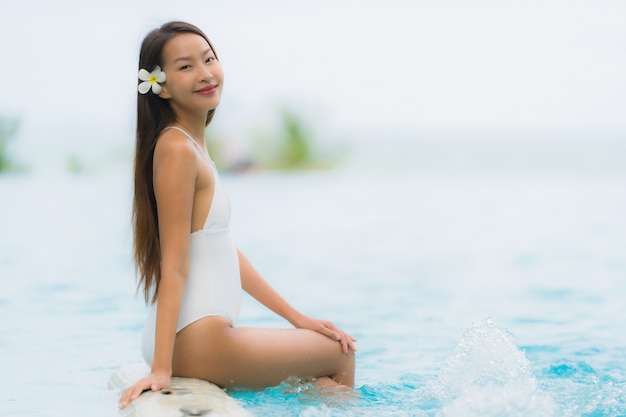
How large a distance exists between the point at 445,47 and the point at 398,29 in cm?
92

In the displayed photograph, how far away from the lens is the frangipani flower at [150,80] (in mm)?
2359

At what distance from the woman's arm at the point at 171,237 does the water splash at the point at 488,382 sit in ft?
2.61

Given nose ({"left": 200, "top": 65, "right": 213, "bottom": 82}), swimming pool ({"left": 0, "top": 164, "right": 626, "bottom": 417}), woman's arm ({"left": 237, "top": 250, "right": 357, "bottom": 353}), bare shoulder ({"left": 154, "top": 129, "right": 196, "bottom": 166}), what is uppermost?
nose ({"left": 200, "top": 65, "right": 213, "bottom": 82})

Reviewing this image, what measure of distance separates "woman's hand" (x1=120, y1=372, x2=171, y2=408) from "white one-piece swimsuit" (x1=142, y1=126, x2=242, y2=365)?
0.16 meters

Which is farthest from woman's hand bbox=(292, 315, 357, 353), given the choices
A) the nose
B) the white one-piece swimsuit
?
the nose

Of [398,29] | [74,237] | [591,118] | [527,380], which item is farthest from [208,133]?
[527,380]

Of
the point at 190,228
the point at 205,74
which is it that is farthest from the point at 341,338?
the point at 205,74

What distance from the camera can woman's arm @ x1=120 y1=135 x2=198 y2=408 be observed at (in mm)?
2236

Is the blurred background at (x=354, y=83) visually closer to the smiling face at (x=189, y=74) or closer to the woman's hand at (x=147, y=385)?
the smiling face at (x=189, y=74)

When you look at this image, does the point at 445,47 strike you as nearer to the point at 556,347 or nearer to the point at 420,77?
the point at 420,77

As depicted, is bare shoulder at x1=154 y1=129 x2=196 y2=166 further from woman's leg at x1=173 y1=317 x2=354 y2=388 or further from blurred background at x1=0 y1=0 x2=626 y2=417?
woman's leg at x1=173 y1=317 x2=354 y2=388

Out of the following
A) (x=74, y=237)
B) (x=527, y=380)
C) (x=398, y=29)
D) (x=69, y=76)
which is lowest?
(x=74, y=237)

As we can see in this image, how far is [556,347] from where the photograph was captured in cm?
408

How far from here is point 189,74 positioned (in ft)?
7.75
